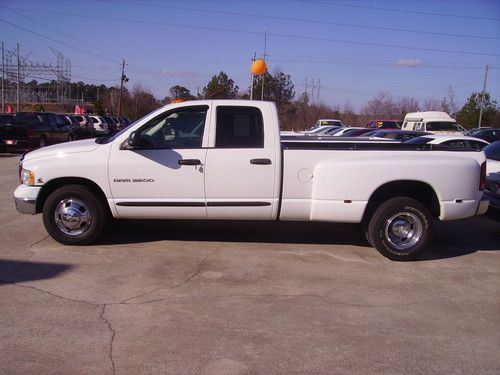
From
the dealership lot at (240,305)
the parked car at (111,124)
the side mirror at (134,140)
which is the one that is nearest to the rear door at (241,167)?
the dealership lot at (240,305)

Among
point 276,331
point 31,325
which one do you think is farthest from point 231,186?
point 31,325

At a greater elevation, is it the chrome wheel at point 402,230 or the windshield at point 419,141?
the windshield at point 419,141

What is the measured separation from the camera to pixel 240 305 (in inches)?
183

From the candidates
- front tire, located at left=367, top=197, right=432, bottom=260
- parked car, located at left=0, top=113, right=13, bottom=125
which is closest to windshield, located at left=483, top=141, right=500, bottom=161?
front tire, located at left=367, top=197, right=432, bottom=260

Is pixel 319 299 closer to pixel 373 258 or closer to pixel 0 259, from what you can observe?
pixel 373 258

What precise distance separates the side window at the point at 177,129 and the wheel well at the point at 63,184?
968mm

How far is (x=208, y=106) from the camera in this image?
6270mm

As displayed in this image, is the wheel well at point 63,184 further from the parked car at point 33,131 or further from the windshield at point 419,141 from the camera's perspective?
the parked car at point 33,131

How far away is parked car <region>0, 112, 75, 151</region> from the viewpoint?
63.2 ft

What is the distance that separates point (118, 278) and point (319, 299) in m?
2.19

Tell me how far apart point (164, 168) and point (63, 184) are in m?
1.42

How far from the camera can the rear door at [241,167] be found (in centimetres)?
608

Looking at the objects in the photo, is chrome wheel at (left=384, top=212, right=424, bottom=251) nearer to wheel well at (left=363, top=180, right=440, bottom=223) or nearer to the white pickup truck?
the white pickup truck

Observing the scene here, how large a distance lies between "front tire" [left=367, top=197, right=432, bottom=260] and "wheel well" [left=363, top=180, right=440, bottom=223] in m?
0.16
